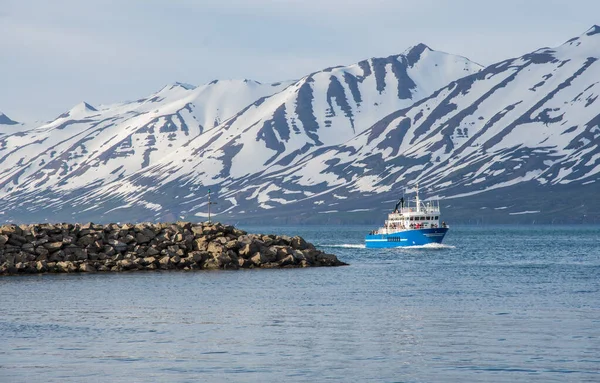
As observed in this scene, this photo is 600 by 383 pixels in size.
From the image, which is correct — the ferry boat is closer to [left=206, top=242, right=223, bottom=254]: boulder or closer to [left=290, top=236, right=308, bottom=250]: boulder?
[left=290, top=236, right=308, bottom=250]: boulder

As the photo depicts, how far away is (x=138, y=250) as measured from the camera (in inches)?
4306

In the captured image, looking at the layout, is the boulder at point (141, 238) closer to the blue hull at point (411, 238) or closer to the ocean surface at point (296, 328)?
the ocean surface at point (296, 328)

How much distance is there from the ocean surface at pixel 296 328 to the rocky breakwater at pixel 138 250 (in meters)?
6.77

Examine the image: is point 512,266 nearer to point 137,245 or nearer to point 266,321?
point 137,245

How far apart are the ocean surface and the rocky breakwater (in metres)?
6.77

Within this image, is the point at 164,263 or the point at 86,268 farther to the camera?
the point at 164,263

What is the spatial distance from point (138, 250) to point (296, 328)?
57090 millimetres

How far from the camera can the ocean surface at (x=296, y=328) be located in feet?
132

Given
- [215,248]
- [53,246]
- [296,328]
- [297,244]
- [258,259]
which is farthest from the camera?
[297,244]

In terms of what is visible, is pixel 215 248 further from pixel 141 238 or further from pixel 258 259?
pixel 141 238

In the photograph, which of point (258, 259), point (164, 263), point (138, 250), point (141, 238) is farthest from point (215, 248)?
point (138, 250)

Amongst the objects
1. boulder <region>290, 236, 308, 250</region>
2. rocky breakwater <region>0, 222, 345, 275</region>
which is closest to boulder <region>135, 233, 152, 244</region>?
rocky breakwater <region>0, 222, 345, 275</region>

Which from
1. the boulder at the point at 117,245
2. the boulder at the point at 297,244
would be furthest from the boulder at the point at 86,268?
the boulder at the point at 297,244

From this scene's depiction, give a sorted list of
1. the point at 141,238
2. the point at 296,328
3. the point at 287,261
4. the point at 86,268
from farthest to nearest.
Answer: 1. the point at 287,261
2. the point at 141,238
3. the point at 86,268
4. the point at 296,328
